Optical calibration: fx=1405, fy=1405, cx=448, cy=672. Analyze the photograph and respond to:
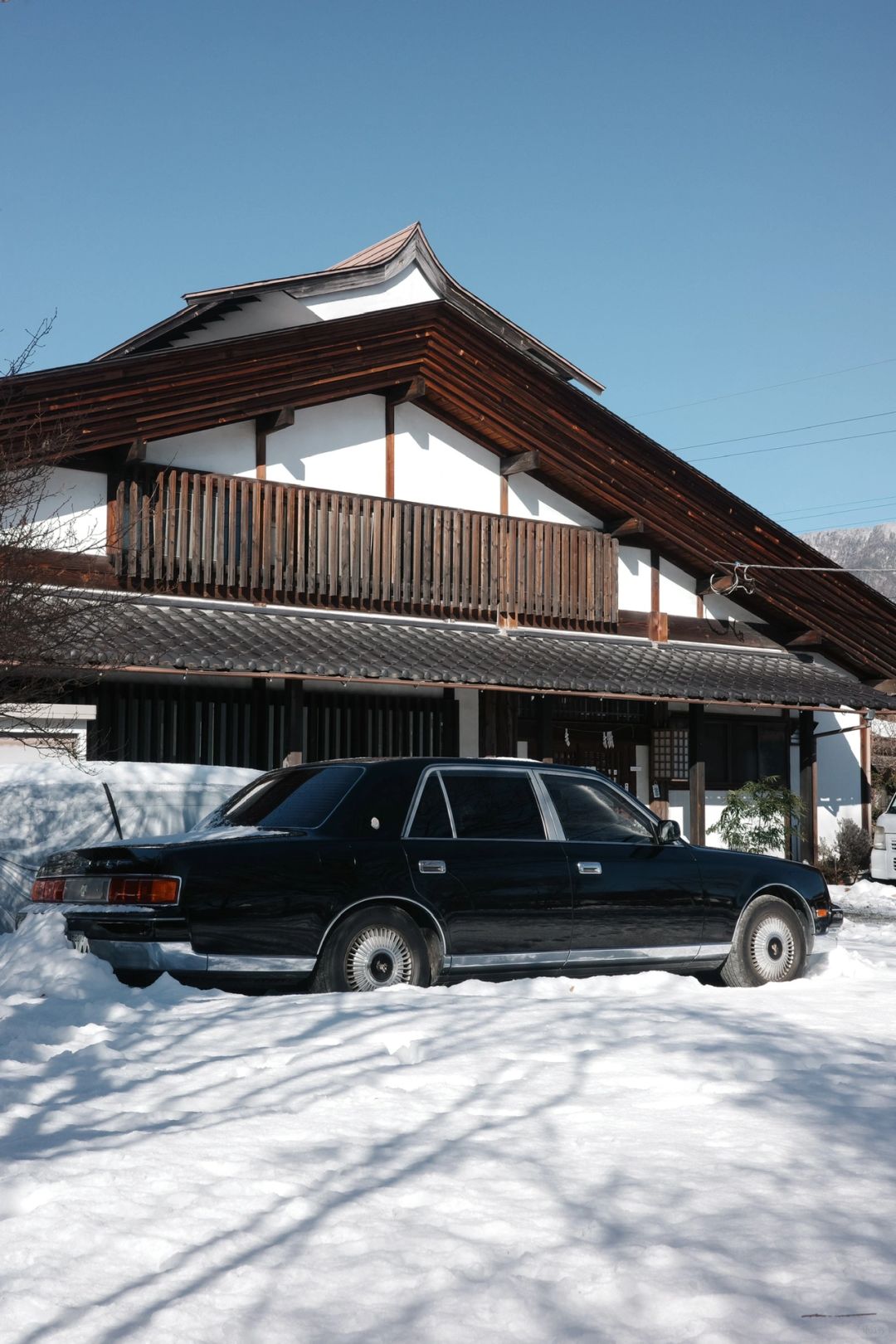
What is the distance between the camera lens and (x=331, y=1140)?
184 inches

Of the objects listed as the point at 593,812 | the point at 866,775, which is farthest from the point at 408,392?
the point at 593,812

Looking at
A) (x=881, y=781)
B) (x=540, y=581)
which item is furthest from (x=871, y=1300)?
(x=881, y=781)

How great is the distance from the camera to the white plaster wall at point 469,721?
18.1 meters

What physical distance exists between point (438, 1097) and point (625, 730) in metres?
14.9

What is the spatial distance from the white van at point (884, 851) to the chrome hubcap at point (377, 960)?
12.3m

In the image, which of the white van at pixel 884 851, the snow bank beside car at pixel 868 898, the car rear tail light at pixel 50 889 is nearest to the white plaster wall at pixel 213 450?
the snow bank beside car at pixel 868 898

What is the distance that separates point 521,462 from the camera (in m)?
18.9

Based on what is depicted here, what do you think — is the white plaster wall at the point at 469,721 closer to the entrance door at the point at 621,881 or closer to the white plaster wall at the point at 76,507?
the white plaster wall at the point at 76,507

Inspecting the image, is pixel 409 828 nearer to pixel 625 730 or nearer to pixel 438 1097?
pixel 438 1097

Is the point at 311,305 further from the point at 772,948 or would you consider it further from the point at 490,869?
the point at 490,869

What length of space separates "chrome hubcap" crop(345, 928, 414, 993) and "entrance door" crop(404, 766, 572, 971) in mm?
280

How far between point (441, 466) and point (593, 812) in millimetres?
10468

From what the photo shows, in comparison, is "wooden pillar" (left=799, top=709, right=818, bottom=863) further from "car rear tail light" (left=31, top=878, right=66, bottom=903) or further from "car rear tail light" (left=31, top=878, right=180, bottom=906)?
"car rear tail light" (left=31, top=878, right=180, bottom=906)

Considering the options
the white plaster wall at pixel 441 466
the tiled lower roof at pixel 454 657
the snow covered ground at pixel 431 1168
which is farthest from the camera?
the white plaster wall at pixel 441 466
